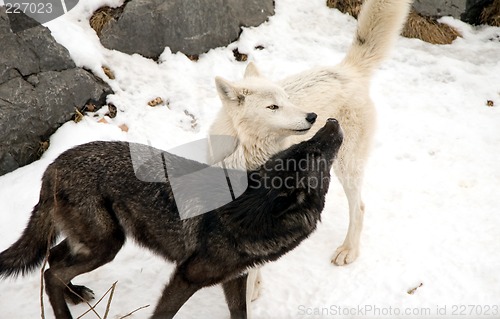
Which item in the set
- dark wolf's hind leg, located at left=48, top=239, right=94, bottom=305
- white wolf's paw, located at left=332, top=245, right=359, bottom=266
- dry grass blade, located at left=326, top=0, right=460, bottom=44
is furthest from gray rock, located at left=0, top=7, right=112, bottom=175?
dry grass blade, located at left=326, top=0, right=460, bottom=44

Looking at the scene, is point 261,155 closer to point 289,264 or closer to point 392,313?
point 289,264

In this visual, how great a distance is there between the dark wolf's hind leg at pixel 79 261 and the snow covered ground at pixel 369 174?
0.24 m

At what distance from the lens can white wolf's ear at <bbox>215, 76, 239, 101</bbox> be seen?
4195 millimetres

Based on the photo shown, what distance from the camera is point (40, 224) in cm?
371

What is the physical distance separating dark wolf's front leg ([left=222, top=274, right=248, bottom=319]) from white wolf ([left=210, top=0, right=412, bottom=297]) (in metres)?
0.94

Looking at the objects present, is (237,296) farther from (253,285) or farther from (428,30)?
(428,30)

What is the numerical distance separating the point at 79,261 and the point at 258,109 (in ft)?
6.00

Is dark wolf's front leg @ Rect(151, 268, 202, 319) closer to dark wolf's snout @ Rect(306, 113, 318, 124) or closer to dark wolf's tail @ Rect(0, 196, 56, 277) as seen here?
dark wolf's tail @ Rect(0, 196, 56, 277)

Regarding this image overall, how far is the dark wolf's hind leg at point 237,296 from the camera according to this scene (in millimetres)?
4051

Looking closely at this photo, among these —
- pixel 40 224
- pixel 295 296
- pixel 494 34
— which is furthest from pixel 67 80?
pixel 494 34

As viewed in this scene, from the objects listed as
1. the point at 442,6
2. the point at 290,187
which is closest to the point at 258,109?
the point at 290,187

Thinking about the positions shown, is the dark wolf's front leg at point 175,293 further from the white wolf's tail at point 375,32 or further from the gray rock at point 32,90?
the gray rock at point 32,90

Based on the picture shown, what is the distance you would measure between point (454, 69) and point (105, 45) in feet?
16.4

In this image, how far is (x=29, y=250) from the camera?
3.74 metres
